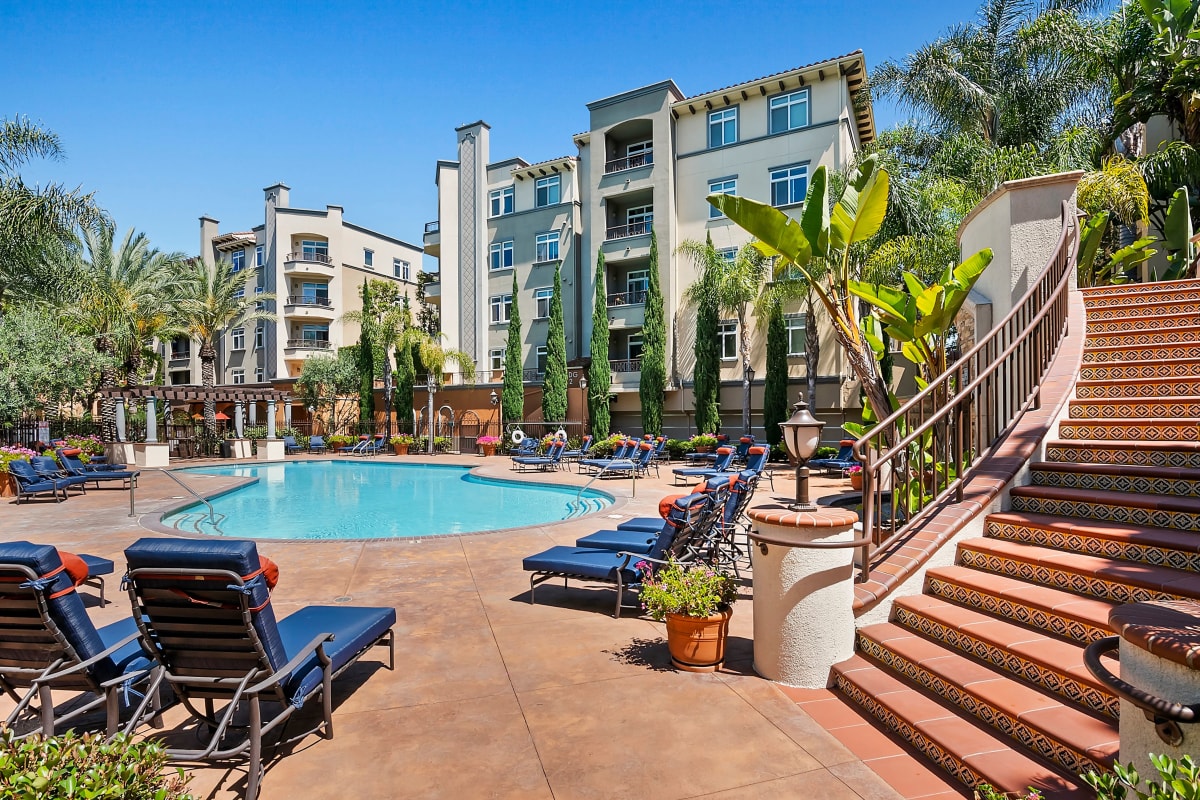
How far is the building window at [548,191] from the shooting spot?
35594mm

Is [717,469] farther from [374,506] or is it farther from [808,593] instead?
[808,593]

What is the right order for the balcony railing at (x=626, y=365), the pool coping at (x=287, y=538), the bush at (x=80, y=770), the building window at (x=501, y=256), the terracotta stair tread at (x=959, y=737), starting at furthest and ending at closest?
the building window at (x=501, y=256) < the balcony railing at (x=626, y=365) < the pool coping at (x=287, y=538) < the terracotta stair tread at (x=959, y=737) < the bush at (x=80, y=770)

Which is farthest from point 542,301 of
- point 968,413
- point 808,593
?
point 808,593

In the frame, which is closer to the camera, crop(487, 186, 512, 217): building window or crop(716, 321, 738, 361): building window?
crop(716, 321, 738, 361): building window

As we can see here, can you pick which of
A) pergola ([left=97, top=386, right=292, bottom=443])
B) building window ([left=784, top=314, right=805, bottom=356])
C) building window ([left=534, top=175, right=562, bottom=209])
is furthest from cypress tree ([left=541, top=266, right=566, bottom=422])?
pergola ([left=97, top=386, right=292, bottom=443])

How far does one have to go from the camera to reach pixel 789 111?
29.1 metres

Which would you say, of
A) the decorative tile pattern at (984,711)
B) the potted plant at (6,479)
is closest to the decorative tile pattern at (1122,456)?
the decorative tile pattern at (984,711)

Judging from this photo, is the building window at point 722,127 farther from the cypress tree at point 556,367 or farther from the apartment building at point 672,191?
the cypress tree at point 556,367

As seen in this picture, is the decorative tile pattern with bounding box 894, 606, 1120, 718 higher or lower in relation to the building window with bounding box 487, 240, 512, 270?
lower

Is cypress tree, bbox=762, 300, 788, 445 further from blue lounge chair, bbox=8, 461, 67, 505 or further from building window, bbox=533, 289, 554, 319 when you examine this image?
blue lounge chair, bbox=8, 461, 67, 505

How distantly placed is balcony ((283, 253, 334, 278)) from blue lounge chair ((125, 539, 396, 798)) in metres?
45.3

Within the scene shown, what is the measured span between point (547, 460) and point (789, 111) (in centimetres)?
1948

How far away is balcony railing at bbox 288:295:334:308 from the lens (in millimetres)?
44719

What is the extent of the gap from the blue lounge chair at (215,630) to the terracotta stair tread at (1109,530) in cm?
523
